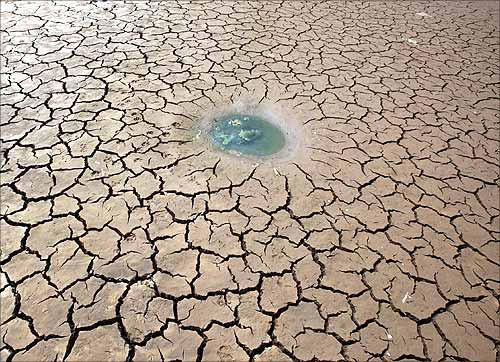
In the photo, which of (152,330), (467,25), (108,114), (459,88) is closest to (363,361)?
(152,330)

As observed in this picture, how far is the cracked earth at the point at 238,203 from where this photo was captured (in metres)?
2.00

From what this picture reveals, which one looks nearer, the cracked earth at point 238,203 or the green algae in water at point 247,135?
the cracked earth at point 238,203

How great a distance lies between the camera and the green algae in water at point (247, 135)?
318 centimetres

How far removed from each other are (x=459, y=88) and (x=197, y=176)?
3.11m

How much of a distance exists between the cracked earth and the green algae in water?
0.51 feet

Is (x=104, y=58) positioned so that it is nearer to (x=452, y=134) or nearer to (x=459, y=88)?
(x=452, y=134)

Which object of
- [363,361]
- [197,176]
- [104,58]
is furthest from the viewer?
[104,58]

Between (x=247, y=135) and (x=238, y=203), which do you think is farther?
(x=247, y=135)

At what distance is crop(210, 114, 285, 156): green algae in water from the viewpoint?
3.18m

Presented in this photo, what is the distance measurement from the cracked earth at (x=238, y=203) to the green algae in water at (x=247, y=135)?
16cm

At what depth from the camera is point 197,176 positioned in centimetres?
286

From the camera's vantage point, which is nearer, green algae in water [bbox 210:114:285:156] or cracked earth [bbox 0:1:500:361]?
cracked earth [bbox 0:1:500:361]

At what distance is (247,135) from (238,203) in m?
0.83

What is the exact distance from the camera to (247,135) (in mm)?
3318
